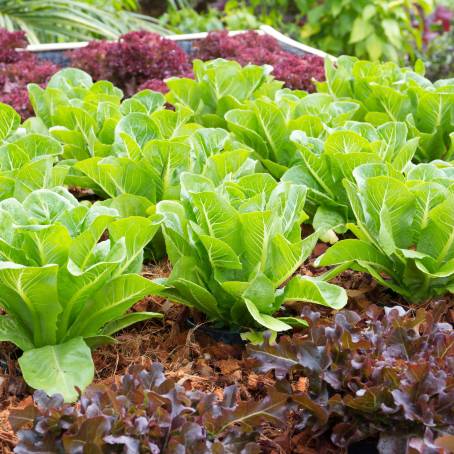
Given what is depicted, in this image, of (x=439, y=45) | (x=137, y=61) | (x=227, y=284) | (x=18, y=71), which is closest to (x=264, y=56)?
(x=137, y=61)

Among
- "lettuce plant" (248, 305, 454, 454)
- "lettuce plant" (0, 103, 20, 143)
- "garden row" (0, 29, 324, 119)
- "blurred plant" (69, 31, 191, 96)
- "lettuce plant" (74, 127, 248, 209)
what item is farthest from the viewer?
"blurred plant" (69, 31, 191, 96)

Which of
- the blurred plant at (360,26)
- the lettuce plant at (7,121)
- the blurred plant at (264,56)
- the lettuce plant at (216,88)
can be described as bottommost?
the blurred plant at (360,26)

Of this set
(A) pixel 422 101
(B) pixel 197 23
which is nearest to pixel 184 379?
(A) pixel 422 101

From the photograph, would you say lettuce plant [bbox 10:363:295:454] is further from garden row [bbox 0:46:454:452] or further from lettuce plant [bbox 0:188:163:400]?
lettuce plant [bbox 0:188:163:400]

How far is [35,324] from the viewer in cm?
193

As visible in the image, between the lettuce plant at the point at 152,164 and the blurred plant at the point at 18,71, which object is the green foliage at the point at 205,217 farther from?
the blurred plant at the point at 18,71

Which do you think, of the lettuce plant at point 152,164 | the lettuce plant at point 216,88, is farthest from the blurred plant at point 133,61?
the lettuce plant at point 152,164

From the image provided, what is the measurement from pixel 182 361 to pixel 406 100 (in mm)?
1810

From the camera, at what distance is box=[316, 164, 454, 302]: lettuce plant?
7.07 feet

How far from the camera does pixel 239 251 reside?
2.11 m

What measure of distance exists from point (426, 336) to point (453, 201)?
525mm

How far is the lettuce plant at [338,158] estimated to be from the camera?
2.52 m

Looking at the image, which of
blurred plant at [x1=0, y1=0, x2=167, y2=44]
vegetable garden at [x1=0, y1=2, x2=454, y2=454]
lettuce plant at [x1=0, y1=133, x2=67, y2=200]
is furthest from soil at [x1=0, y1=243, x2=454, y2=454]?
blurred plant at [x1=0, y1=0, x2=167, y2=44]

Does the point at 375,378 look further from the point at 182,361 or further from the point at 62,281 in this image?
the point at 62,281
